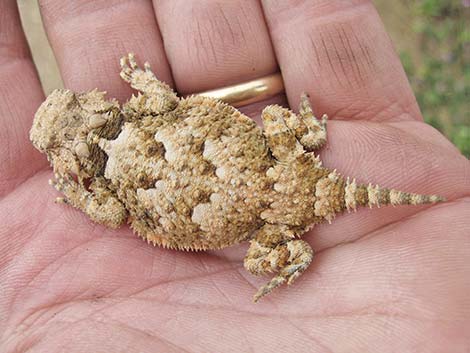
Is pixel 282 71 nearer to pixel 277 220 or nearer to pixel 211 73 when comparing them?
pixel 211 73

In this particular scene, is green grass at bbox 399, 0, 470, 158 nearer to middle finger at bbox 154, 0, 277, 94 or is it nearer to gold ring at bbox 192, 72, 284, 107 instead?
gold ring at bbox 192, 72, 284, 107

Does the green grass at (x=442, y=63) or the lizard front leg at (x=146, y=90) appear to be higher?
the lizard front leg at (x=146, y=90)

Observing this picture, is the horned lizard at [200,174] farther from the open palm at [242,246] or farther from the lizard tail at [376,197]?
the open palm at [242,246]

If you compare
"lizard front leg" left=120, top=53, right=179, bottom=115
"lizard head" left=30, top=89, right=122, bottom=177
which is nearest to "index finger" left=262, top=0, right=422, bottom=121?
"lizard front leg" left=120, top=53, right=179, bottom=115

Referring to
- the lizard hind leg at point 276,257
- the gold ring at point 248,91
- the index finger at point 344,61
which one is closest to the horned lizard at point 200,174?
the lizard hind leg at point 276,257

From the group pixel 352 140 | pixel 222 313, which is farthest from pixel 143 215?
pixel 352 140

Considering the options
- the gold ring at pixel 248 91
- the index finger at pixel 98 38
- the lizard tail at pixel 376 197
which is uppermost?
the index finger at pixel 98 38

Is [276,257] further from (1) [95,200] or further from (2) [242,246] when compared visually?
(1) [95,200]
